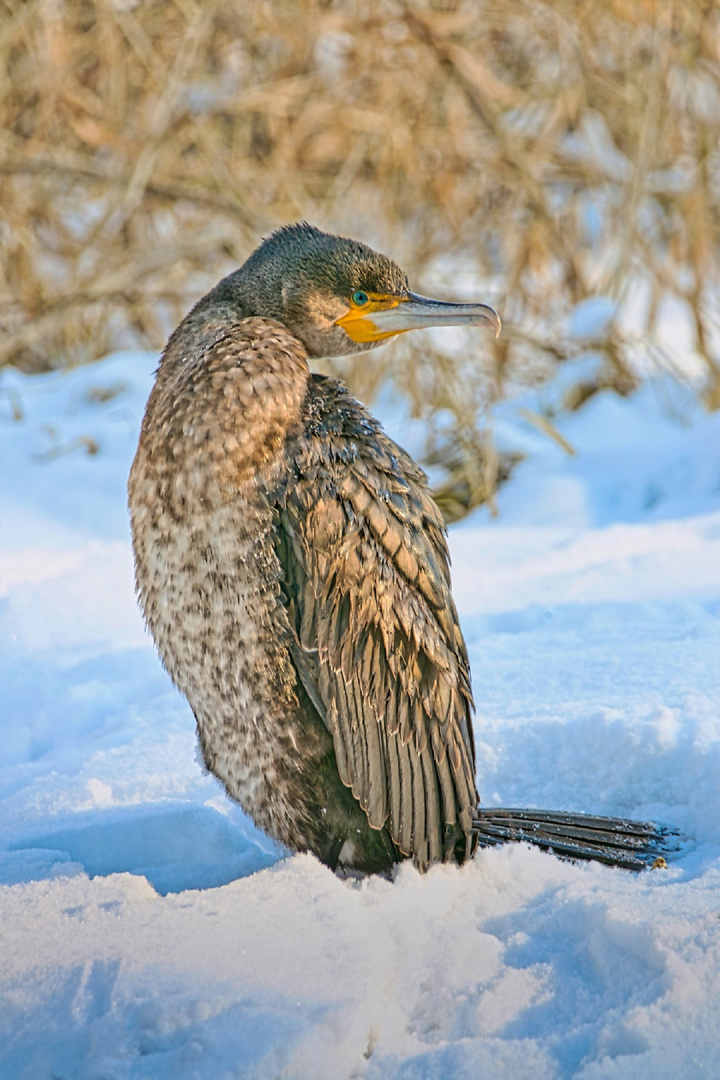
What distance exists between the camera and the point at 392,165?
6.29 metres

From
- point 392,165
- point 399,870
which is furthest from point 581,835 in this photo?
point 392,165

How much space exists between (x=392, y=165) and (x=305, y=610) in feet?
15.9

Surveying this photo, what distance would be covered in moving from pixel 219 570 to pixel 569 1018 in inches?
38.7

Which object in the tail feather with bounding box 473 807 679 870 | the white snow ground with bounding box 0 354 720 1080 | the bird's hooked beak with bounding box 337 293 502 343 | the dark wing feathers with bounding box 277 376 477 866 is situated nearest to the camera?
the white snow ground with bounding box 0 354 720 1080

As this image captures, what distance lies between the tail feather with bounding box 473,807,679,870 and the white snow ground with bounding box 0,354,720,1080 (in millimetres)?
68

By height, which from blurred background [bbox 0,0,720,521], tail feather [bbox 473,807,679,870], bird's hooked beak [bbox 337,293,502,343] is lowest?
tail feather [bbox 473,807,679,870]

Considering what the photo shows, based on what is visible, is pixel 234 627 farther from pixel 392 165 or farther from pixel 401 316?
pixel 392 165

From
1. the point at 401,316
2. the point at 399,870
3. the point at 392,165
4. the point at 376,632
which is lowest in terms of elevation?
the point at 399,870

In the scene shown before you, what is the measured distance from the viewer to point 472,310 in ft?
7.56

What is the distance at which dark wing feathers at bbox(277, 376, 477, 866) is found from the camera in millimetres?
2029

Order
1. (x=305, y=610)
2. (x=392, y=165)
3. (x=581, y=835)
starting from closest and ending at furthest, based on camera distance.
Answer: (x=305, y=610) → (x=581, y=835) → (x=392, y=165)

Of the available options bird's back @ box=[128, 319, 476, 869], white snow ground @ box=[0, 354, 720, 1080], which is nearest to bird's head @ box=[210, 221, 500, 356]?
→ bird's back @ box=[128, 319, 476, 869]

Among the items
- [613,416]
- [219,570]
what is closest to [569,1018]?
[219,570]

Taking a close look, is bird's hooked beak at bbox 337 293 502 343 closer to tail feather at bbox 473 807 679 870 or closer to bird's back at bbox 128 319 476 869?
bird's back at bbox 128 319 476 869
